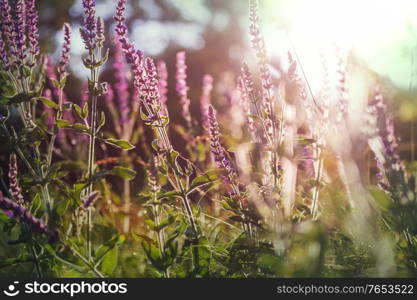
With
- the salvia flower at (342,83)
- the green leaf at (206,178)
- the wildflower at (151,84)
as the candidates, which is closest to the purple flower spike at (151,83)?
the wildflower at (151,84)

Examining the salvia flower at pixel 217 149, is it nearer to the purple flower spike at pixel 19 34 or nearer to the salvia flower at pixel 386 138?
the salvia flower at pixel 386 138

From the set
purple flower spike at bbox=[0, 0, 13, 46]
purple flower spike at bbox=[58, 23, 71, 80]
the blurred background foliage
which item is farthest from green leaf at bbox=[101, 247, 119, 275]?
purple flower spike at bbox=[0, 0, 13, 46]

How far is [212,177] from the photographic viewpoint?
1.32 m

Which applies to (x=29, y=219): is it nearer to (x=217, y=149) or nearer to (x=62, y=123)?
(x=62, y=123)

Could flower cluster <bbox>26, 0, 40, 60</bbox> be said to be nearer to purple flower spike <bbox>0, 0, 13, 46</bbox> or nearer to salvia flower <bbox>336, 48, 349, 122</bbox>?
purple flower spike <bbox>0, 0, 13, 46</bbox>

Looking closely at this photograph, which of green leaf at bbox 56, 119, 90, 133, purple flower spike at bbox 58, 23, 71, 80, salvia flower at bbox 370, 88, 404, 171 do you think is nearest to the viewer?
salvia flower at bbox 370, 88, 404, 171

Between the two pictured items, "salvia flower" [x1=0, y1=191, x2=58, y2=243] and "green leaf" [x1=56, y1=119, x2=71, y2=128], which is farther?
"green leaf" [x1=56, y1=119, x2=71, y2=128]

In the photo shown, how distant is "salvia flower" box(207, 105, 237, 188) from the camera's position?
129 cm

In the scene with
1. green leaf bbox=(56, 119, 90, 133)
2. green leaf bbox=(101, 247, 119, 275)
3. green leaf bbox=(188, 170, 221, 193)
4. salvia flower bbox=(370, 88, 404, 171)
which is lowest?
green leaf bbox=(101, 247, 119, 275)

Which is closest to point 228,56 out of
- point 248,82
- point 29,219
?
point 248,82

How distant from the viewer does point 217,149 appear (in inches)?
51.9

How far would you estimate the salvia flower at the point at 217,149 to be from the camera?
129 cm

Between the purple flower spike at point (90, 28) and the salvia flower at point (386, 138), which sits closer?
the salvia flower at point (386, 138)

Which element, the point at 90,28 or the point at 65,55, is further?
the point at 65,55
